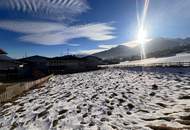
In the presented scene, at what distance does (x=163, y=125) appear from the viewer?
31.0ft

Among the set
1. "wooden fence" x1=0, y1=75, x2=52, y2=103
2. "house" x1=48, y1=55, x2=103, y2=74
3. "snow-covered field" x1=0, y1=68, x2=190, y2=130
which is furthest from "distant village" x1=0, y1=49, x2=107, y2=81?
"snow-covered field" x1=0, y1=68, x2=190, y2=130

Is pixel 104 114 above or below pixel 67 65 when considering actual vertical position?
below

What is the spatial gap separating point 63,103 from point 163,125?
7614 mm

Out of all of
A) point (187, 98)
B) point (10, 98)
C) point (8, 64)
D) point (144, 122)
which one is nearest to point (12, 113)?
point (10, 98)

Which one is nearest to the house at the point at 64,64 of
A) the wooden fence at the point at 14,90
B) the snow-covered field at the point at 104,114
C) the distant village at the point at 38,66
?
the distant village at the point at 38,66

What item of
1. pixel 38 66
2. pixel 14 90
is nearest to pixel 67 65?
pixel 38 66

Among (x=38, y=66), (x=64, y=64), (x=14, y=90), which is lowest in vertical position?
(x=14, y=90)

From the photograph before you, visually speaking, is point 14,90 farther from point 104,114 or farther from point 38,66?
point 38,66

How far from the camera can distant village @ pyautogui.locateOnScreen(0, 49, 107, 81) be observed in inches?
1870

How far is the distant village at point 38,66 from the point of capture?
156 ft

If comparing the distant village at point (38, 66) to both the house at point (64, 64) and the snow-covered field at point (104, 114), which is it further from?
the snow-covered field at point (104, 114)

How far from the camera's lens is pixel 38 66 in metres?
56.8

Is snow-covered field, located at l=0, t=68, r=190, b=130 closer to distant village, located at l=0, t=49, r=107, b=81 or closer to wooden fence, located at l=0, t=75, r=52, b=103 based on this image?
wooden fence, located at l=0, t=75, r=52, b=103

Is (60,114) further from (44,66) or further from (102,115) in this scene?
(44,66)
